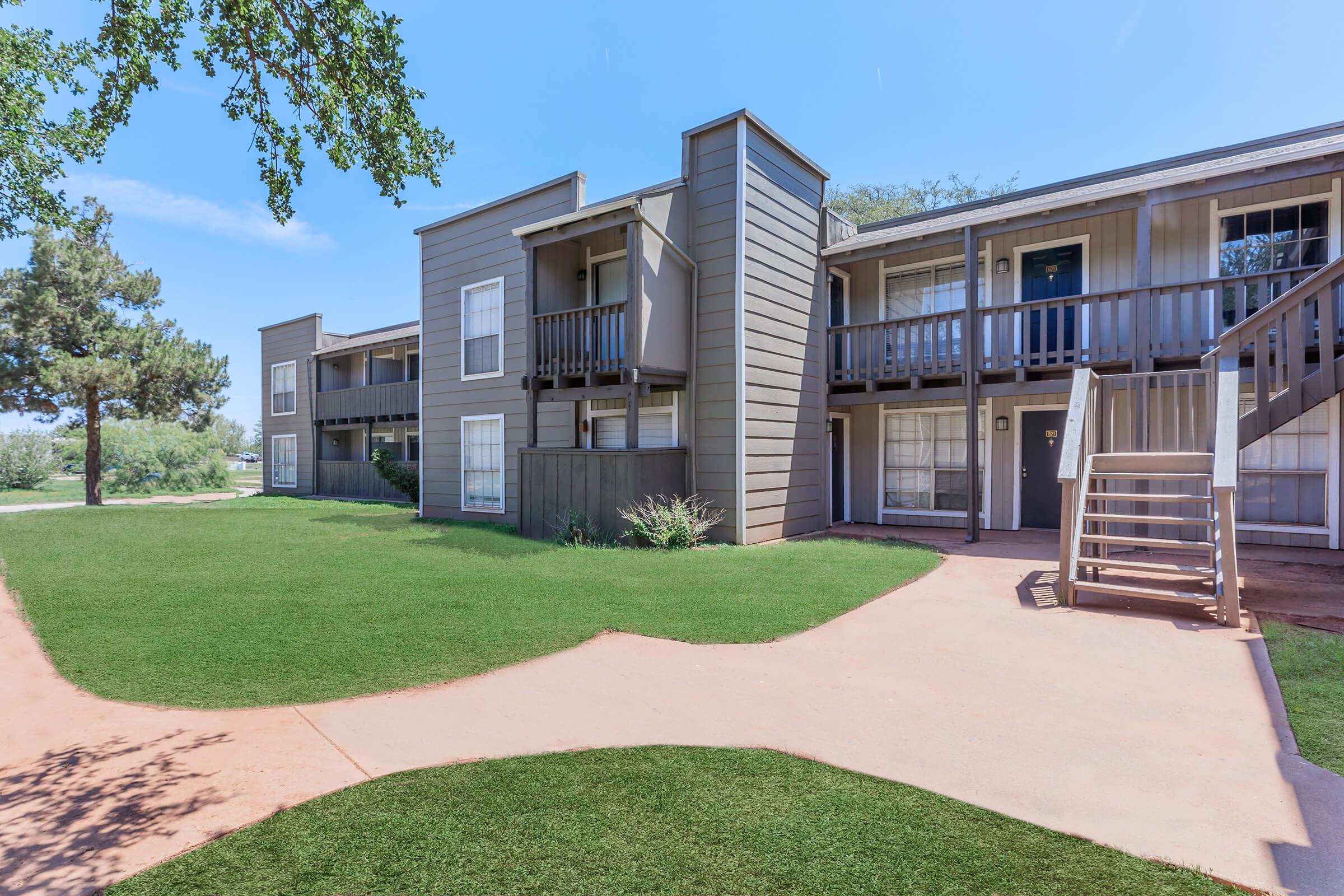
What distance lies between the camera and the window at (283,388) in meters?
21.8

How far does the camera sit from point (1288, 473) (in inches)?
347

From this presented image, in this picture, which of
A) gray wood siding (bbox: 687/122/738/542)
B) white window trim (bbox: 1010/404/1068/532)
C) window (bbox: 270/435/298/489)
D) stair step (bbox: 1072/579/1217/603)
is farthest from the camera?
window (bbox: 270/435/298/489)

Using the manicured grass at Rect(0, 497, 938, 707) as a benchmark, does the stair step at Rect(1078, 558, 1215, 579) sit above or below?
above

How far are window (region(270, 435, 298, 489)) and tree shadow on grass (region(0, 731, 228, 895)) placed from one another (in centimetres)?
2127

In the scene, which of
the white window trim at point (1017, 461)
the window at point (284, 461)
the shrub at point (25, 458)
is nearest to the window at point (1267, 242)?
the white window trim at point (1017, 461)

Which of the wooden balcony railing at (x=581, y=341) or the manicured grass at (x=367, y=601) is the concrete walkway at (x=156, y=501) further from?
the wooden balcony railing at (x=581, y=341)

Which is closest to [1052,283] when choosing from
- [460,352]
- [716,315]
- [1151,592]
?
[716,315]

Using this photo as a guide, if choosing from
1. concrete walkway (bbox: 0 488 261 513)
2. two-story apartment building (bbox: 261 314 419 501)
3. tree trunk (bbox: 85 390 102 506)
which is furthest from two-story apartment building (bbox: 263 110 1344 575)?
tree trunk (bbox: 85 390 102 506)

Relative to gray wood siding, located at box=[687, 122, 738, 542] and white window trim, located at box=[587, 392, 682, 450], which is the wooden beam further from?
white window trim, located at box=[587, 392, 682, 450]

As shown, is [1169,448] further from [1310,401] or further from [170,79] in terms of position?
[170,79]

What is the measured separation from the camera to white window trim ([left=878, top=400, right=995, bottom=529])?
1112 centimetres

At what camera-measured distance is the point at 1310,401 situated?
6.55 meters

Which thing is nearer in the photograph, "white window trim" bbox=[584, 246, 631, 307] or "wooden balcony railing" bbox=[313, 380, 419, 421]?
"white window trim" bbox=[584, 246, 631, 307]

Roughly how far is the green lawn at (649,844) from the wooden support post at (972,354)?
7.79m
